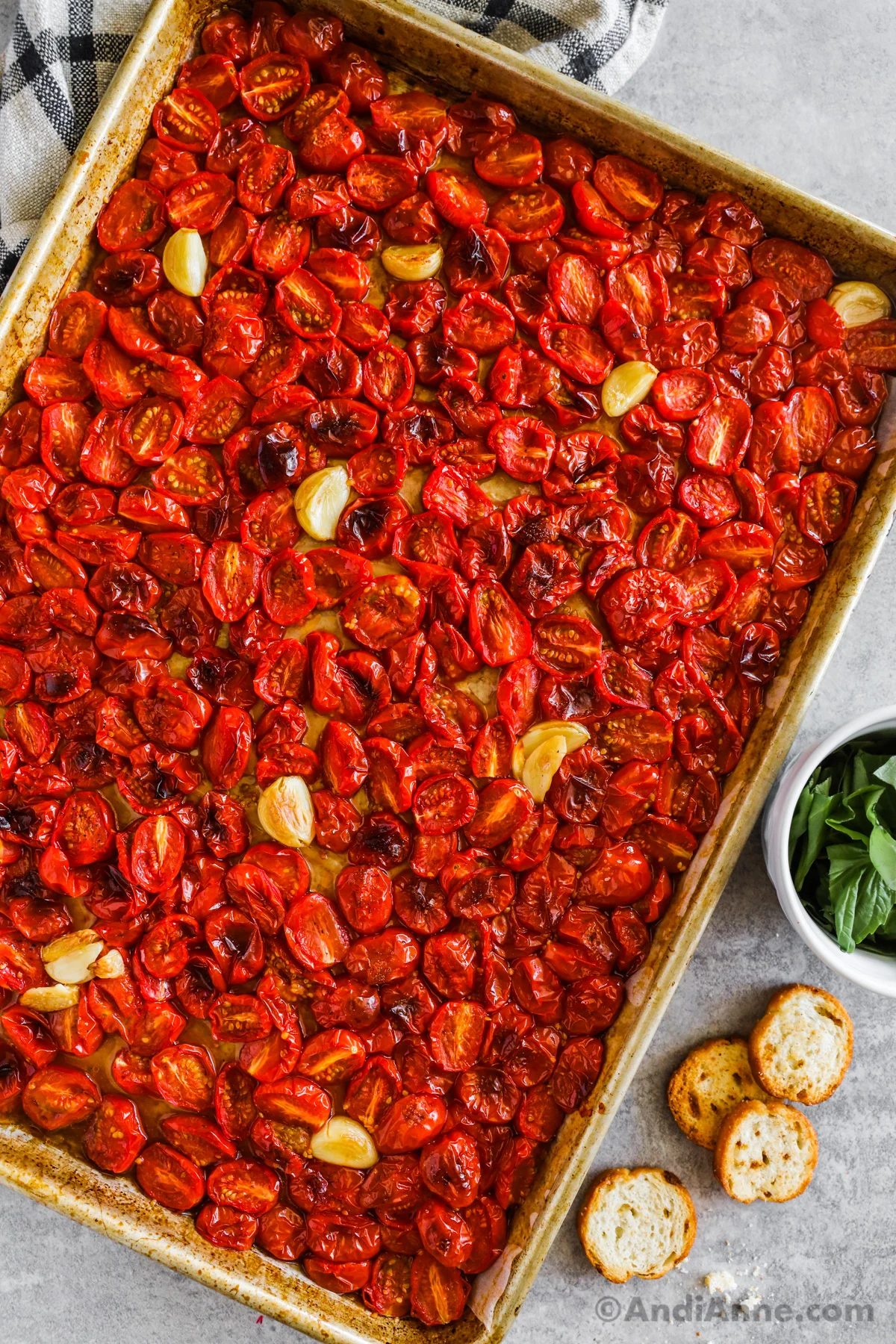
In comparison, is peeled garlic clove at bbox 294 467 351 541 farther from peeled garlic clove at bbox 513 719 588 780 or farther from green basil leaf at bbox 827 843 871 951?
green basil leaf at bbox 827 843 871 951

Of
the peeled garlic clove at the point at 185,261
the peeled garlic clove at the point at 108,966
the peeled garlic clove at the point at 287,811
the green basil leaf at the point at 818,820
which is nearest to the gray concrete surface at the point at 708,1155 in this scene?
the green basil leaf at the point at 818,820

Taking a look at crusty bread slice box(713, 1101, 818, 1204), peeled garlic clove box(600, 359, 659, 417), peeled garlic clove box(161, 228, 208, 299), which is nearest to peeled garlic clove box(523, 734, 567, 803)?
peeled garlic clove box(600, 359, 659, 417)

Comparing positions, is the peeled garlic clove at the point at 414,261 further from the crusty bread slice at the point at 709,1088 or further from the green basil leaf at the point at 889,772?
the crusty bread slice at the point at 709,1088

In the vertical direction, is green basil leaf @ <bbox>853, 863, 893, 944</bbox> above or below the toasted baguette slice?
above

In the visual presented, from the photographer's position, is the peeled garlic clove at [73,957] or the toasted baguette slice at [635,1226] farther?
the toasted baguette slice at [635,1226]

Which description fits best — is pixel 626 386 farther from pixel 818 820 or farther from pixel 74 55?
pixel 74 55

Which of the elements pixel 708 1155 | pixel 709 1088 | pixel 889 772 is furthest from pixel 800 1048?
pixel 889 772

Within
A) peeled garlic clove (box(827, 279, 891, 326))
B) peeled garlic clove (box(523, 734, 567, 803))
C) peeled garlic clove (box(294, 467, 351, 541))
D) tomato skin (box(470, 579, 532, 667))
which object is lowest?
peeled garlic clove (box(523, 734, 567, 803))
